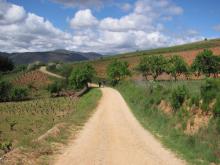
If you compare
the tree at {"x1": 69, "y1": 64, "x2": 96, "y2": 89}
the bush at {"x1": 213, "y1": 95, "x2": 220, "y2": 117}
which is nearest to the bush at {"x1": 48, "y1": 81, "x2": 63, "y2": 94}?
the tree at {"x1": 69, "y1": 64, "x2": 96, "y2": 89}

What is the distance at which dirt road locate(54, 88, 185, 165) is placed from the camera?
1480 centimetres

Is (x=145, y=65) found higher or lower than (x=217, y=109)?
higher

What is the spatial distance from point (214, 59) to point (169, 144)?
51.7 metres

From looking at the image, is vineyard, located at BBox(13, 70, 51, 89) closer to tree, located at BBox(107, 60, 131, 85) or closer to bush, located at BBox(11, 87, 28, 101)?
bush, located at BBox(11, 87, 28, 101)

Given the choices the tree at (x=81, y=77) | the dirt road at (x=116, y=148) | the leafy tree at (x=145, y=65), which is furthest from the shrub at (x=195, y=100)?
the leafy tree at (x=145, y=65)

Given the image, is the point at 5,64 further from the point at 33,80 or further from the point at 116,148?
the point at 116,148

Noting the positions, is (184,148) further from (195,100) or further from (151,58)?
(151,58)

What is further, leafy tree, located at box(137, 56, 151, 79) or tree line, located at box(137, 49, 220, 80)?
leafy tree, located at box(137, 56, 151, 79)

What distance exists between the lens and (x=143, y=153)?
1630cm

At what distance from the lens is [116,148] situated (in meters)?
17.4

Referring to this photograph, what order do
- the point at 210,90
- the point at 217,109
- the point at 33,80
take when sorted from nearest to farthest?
the point at 217,109 < the point at 210,90 < the point at 33,80

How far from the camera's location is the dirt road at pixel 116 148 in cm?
1480

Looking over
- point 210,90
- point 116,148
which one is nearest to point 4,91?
point 210,90

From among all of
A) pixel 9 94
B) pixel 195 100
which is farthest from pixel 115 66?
pixel 195 100
